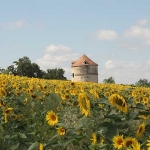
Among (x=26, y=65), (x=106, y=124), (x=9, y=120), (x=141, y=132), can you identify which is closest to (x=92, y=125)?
(x=106, y=124)

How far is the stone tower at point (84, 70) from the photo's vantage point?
236ft

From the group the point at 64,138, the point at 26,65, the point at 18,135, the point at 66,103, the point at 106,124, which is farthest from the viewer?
the point at 26,65

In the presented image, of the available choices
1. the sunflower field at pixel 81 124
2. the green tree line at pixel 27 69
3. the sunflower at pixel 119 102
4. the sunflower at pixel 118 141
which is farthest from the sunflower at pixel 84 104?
the green tree line at pixel 27 69

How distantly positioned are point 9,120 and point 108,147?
85.5 inches

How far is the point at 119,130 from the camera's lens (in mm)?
2918

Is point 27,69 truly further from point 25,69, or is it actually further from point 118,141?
point 118,141

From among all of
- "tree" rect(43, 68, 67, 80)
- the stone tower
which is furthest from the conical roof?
"tree" rect(43, 68, 67, 80)

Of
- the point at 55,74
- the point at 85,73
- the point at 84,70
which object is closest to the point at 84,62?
the point at 84,70

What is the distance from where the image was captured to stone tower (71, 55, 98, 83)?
71.9m

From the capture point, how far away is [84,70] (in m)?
72.9

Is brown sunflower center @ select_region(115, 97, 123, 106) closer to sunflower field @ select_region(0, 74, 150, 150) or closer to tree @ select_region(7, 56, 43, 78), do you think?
sunflower field @ select_region(0, 74, 150, 150)

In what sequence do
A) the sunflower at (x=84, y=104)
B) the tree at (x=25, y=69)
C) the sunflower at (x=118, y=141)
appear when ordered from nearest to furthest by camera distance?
the sunflower at (x=118, y=141) → the sunflower at (x=84, y=104) → the tree at (x=25, y=69)

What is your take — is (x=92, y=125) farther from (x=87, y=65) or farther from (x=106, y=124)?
(x=87, y=65)

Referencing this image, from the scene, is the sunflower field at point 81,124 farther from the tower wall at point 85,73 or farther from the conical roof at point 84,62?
the conical roof at point 84,62
